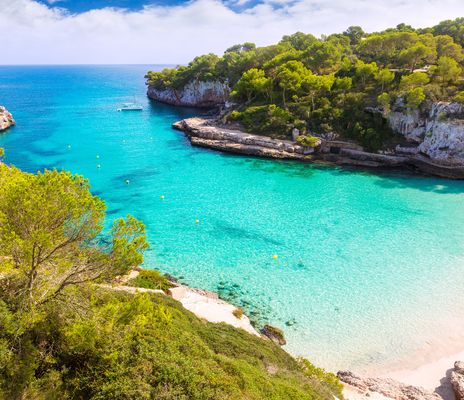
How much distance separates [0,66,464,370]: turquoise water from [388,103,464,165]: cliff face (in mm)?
4410

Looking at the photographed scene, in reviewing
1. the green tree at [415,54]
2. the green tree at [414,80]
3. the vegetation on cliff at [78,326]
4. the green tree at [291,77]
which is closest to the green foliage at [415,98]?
the green tree at [414,80]

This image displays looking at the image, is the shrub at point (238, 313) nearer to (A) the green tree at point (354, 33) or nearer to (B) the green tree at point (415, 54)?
(B) the green tree at point (415, 54)

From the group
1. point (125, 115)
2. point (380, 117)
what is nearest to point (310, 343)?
point (380, 117)

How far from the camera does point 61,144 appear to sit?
48.9 m

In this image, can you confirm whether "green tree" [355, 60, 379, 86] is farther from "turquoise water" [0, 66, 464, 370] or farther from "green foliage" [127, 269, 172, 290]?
"green foliage" [127, 269, 172, 290]

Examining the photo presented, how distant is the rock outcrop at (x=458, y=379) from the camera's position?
45.4 ft

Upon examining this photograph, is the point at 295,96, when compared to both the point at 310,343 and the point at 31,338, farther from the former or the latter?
the point at 31,338

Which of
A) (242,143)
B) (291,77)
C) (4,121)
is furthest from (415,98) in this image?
(4,121)

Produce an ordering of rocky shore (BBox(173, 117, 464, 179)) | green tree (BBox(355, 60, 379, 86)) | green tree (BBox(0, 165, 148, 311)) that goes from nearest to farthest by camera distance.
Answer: green tree (BBox(0, 165, 148, 311))
rocky shore (BBox(173, 117, 464, 179))
green tree (BBox(355, 60, 379, 86))

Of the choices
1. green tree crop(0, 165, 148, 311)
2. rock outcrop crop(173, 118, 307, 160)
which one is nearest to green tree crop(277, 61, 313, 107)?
rock outcrop crop(173, 118, 307, 160)

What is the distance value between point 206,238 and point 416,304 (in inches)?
577

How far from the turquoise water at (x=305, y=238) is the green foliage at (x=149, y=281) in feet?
7.60

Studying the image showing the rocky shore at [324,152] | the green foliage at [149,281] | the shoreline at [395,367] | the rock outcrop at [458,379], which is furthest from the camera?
the rocky shore at [324,152]

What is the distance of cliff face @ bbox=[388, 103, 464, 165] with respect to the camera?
3772cm
